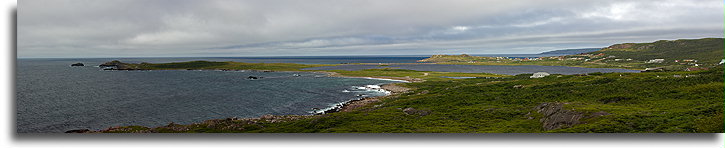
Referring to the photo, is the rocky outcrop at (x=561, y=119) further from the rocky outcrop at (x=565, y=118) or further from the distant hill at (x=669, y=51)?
the distant hill at (x=669, y=51)

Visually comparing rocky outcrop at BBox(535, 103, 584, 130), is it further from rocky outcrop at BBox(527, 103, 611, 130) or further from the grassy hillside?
the grassy hillside

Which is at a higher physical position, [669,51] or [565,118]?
[669,51]

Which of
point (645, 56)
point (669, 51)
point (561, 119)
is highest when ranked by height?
point (669, 51)

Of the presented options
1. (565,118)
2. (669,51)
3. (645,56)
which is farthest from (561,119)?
(645,56)

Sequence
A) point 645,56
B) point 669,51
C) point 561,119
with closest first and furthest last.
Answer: point 561,119, point 669,51, point 645,56

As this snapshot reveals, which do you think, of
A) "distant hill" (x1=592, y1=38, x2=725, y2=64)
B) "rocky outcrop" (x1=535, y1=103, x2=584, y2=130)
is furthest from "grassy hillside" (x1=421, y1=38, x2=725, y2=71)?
"rocky outcrop" (x1=535, y1=103, x2=584, y2=130)

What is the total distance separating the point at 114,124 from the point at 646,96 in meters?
39.9

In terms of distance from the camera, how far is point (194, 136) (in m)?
14.1

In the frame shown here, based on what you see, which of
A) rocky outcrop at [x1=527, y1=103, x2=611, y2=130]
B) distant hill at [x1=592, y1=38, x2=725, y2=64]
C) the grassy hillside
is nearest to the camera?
rocky outcrop at [x1=527, y1=103, x2=611, y2=130]

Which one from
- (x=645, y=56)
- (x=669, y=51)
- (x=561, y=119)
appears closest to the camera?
(x=561, y=119)

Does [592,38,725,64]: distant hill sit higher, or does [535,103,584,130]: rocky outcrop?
[592,38,725,64]: distant hill

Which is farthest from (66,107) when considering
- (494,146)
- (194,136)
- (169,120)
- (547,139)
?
(547,139)

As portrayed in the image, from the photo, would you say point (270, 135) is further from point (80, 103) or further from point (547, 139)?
point (80, 103)

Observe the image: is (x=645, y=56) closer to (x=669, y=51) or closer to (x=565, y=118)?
(x=669, y=51)
